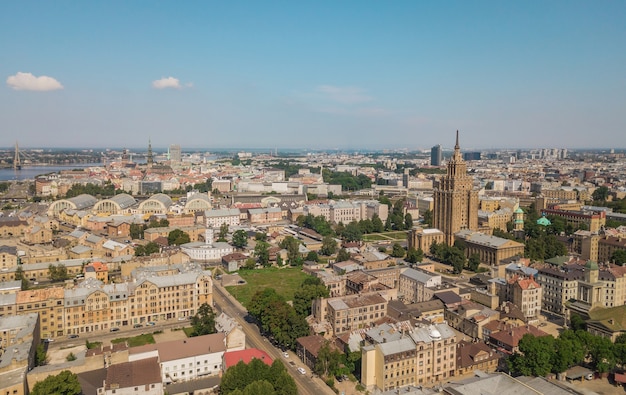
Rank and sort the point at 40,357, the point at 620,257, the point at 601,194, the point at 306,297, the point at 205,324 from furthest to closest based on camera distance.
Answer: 1. the point at 601,194
2. the point at 620,257
3. the point at 306,297
4. the point at 205,324
5. the point at 40,357

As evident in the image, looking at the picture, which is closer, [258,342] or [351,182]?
[258,342]

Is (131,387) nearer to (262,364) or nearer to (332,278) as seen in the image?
(262,364)

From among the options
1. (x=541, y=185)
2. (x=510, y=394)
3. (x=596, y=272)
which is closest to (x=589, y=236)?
(x=596, y=272)

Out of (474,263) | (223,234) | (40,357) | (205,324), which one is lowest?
(40,357)

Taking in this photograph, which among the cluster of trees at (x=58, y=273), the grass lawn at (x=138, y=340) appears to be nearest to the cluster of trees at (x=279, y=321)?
the grass lawn at (x=138, y=340)

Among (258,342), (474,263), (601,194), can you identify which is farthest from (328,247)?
(601,194)

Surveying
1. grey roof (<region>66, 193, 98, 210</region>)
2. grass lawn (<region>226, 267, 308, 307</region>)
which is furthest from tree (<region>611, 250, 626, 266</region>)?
grey roof (<region>66, 193, 98, 210</region>)

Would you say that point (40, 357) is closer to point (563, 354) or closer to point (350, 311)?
point (350, 311)

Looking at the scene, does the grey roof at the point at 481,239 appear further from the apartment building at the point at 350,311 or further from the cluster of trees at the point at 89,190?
the cluster of trees at the point at 89,190
